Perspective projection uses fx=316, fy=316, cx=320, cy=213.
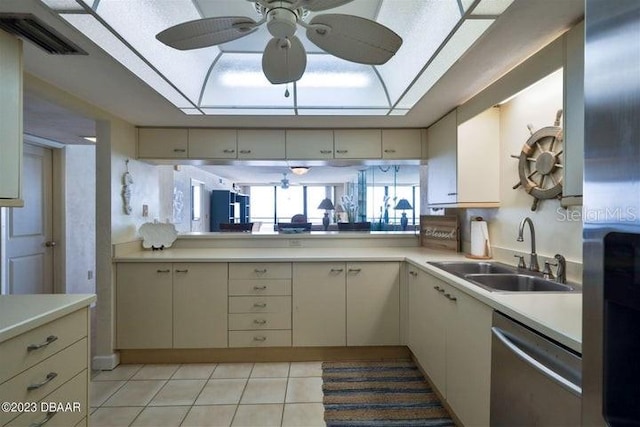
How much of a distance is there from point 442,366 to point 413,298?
1.91 feet

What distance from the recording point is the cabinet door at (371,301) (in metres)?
2.57

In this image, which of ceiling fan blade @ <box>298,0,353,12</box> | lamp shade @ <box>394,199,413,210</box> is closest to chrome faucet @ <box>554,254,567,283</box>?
ceiling fan blade @ <box>298,0,353,12</box>

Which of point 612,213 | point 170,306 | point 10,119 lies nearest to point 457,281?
point 612,213

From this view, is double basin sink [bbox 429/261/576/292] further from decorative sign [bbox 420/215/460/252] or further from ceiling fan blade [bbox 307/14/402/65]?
ceiling fan blade [bbox 307/14/402/65]

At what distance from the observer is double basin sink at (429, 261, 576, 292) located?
5.38 feet

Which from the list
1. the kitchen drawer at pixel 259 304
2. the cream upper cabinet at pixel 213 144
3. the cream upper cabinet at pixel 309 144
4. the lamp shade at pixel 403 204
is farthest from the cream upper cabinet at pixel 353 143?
the lamp shade at pixel 403 204

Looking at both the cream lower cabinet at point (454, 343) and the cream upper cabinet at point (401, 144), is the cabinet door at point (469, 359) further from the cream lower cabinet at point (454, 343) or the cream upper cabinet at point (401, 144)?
the cream upper cabinet at point (401, 144)

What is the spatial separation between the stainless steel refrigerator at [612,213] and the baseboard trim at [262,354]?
2.09 m

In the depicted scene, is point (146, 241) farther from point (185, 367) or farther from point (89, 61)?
point (89, 61)

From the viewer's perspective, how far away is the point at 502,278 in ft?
6.33

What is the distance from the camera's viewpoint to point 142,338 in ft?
8.36

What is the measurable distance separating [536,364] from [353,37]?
52.9 inches

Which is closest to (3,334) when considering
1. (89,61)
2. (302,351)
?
(89,61)

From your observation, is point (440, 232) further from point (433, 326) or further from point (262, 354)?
point (262, 354)
